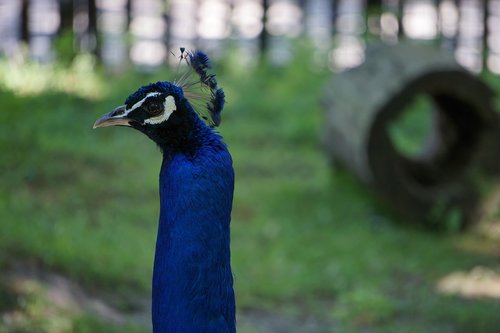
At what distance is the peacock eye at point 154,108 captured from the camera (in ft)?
6.66

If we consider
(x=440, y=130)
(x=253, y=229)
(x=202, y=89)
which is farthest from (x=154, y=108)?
(x=440, y=130)

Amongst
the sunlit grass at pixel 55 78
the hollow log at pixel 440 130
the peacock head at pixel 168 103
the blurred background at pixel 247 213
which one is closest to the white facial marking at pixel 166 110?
the peacock head at pixel 168 103

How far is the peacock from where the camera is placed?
6.38 ft

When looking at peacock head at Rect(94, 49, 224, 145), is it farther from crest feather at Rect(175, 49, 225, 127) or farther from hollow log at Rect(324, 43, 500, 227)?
hollow log at Rect(324, 43, 500, 227)

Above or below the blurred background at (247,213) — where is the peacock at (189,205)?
below

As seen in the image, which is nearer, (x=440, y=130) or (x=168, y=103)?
(x=168, y=103)

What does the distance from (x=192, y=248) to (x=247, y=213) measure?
405 centimetres

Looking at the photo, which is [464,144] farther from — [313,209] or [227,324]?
[227,324]

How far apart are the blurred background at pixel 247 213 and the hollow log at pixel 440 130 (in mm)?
70

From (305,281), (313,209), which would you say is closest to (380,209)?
(313,209)

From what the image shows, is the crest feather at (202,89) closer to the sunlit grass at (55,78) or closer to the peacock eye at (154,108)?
the peacock eye at (154,108)

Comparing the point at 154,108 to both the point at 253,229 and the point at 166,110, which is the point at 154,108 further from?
the point at 253,229

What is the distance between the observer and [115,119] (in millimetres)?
2053

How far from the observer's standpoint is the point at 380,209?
5930mm
